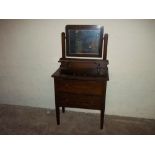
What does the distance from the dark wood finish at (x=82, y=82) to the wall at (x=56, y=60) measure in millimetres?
227

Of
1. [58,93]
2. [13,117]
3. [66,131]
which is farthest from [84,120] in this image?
[13,117]

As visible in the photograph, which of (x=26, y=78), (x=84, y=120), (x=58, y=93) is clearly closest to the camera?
(x=58, y=93)

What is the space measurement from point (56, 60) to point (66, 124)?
3.76ft

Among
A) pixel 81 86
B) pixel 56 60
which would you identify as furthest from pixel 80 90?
pixel 56 60

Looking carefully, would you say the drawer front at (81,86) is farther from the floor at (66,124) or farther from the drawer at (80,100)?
the floor at (66,124)

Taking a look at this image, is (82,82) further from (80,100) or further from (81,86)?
(80,100)

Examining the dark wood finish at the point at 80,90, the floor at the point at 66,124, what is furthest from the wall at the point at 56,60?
the dark wood finish at the point at 80,90

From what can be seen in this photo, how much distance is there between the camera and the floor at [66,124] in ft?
8.89

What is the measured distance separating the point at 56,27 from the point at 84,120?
1.71 meters

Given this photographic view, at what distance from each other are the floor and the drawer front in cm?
73

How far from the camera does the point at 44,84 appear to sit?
3182 millimetres

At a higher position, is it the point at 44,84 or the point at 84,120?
the point at 44,84

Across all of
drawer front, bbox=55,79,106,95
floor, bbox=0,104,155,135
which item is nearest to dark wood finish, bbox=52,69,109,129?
drawer front, bbox=55,79,106,95

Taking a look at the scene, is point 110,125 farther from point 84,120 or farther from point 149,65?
point 149,65
